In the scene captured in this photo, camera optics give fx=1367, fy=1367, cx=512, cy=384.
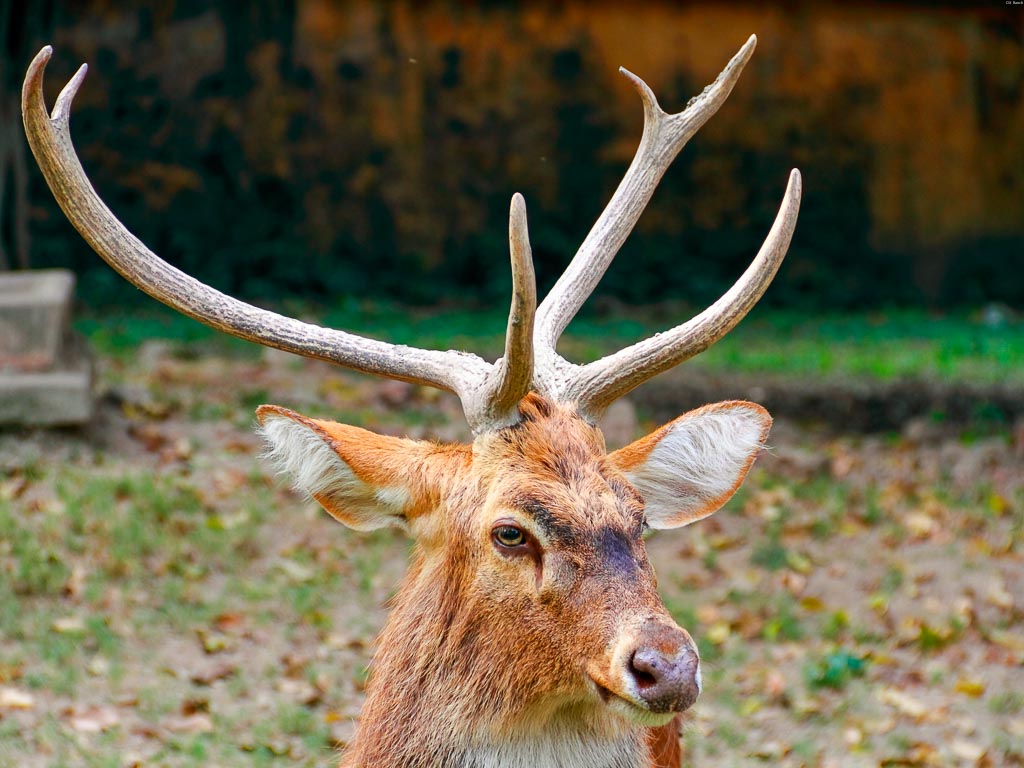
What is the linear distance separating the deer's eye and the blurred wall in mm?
9350

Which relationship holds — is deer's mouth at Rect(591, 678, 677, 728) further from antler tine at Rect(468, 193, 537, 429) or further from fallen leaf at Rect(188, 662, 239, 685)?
fallen leaf at Rect(188, 662, 239, 685)

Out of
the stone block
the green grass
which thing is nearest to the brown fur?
the stone block

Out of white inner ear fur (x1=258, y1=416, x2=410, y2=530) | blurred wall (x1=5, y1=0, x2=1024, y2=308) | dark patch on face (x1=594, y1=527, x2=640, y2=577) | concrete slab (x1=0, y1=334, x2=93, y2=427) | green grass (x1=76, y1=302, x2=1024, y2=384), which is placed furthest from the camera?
blurred wall (x1=5, y1=0, x2=1024, y2=308)

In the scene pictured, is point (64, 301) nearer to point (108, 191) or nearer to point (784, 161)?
point (108, 191)

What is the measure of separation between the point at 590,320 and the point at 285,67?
3642 mm

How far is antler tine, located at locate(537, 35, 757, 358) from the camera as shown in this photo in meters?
3.97

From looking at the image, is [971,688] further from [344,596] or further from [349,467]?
[349,467]

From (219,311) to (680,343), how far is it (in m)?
1.20

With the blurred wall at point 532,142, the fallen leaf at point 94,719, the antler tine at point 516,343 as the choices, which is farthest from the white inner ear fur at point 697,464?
the blurred wall at point 532,142

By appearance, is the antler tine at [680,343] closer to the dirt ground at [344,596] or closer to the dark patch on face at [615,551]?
the dark patch on face at [615,551]

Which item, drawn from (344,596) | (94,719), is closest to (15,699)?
(94,719)

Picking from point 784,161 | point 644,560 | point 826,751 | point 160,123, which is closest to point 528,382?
point 644,560

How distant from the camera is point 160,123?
1238cm

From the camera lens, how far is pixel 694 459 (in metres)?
3.54
